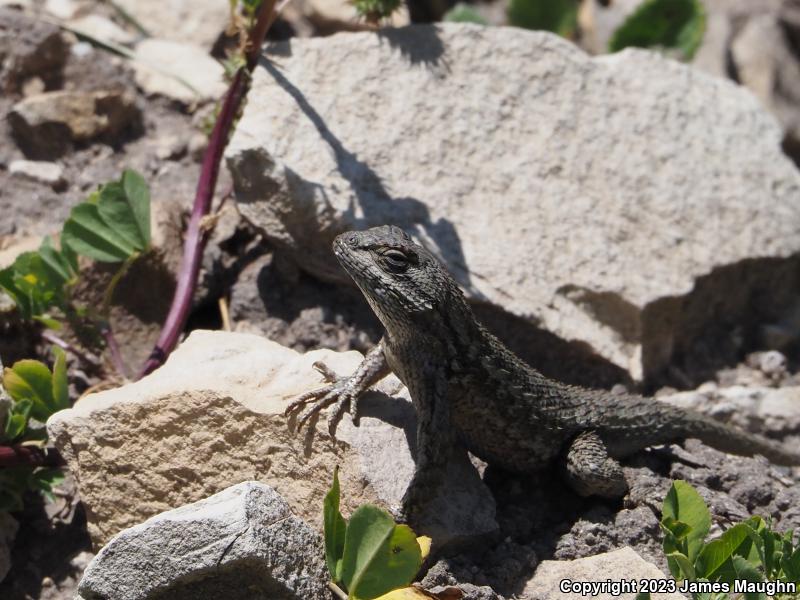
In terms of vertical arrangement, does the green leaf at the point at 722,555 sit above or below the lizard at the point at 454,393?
below

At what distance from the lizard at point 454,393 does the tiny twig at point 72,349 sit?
4.76 feet

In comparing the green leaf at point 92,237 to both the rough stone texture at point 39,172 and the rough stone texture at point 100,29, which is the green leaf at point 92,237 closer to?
the rough stone texture at point 39,172

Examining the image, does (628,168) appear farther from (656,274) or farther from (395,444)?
(395,444)

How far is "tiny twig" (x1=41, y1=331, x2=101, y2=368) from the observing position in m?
5.16

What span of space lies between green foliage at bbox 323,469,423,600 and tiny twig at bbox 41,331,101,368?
209 cm

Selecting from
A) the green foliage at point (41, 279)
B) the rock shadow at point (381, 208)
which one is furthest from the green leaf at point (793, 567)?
the green foliage at point (41, 279)

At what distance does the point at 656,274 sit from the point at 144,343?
9.53 feet

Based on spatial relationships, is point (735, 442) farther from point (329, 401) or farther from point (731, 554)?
point (329, 401)

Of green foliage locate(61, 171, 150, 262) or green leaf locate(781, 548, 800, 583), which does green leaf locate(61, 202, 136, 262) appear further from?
green leaf locate(781, 548, 800, 583)

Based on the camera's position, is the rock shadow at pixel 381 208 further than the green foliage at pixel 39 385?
Yes

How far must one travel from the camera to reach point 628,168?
614cm

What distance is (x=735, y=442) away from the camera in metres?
5.18

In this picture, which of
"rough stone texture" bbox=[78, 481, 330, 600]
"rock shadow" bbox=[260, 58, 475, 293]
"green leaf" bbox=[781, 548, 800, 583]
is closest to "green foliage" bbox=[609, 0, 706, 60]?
"rock shadow" bbox=[260, 58, 475, 293]

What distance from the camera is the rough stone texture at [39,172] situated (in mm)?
5957
